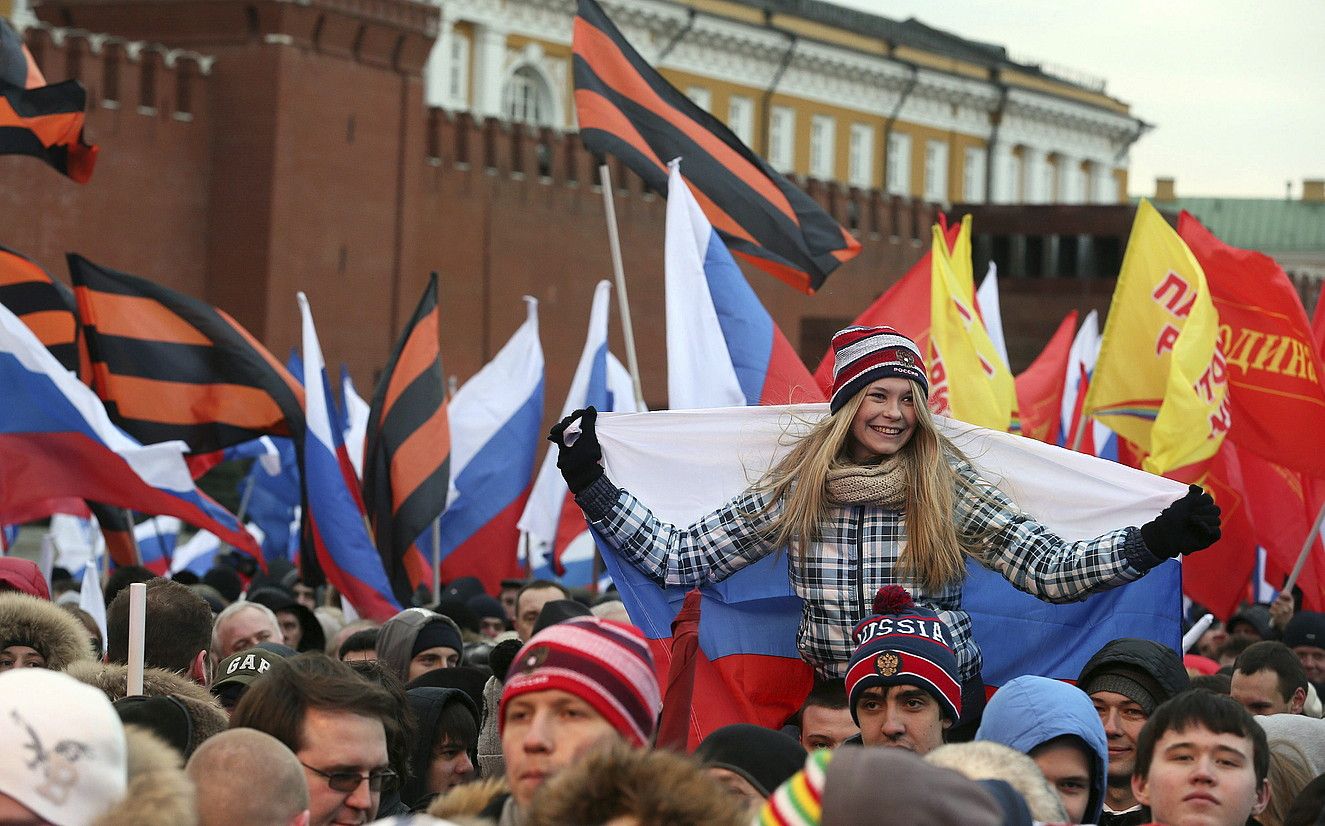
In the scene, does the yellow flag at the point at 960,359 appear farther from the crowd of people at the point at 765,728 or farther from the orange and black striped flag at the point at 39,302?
the crowd of people at the point at 765,728

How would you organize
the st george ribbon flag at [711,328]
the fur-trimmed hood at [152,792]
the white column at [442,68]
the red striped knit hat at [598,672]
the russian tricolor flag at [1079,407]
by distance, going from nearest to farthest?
the fur-trimmed hood at [152,792], the red striped knit hat at [598,672], the st george ribbon flag at [711,328], the russian tricolor flag at [1079,407], the white column at [442,68]

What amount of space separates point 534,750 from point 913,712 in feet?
4.79

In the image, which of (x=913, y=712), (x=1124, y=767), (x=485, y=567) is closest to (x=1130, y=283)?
(x=485, y=567)

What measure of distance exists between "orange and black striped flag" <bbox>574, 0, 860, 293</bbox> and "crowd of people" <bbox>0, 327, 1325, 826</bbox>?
4.00 m

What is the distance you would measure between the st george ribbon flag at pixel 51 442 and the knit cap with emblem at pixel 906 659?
210 inches

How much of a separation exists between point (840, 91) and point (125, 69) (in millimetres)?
28907

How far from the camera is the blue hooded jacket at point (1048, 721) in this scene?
14.7 feet

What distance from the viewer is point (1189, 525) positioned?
4805 mm

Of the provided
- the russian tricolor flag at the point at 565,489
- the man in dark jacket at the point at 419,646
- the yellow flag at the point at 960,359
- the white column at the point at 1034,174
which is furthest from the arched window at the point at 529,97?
the man in dark jacket at the point at 419,646

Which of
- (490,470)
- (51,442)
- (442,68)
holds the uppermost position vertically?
(442,68)

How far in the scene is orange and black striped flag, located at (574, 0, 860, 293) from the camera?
388 inches

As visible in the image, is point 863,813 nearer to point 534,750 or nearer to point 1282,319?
point 534,750

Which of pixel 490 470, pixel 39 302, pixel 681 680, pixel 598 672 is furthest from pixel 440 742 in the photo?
pixel 490 470

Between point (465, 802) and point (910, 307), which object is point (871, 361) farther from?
point (910, 307)
